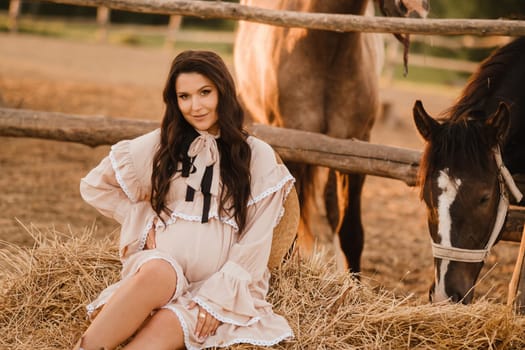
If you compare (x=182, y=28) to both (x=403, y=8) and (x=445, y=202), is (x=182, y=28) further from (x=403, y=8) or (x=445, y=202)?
(x=445, y=202)

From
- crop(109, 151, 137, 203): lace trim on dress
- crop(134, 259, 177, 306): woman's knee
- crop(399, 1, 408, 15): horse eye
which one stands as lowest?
crop(134, 259, 177, 306): woman's knee

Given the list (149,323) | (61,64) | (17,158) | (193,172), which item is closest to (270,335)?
(149,323)

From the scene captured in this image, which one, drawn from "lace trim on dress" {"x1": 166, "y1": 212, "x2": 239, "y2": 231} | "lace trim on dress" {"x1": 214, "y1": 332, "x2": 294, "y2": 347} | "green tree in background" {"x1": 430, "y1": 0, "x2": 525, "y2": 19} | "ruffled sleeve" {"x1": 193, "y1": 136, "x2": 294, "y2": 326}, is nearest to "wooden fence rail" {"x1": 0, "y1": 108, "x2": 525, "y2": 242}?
"ruffled sleeve" {"x1": 193, "y1": 136, "x2": 294, "y2": 326}

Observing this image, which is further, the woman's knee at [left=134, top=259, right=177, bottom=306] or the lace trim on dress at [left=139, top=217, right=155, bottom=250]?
the lace trim on dress at [left=139, top=217, right=155, bottom=250]

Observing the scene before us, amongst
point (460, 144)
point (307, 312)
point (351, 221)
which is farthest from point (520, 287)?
point (351, 221)

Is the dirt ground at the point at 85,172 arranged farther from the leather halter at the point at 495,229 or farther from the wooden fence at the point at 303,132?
the wooden fence at the point at 303,132

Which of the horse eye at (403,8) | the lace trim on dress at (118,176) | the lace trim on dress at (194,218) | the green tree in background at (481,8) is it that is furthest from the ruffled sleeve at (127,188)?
the green tree in background at (481,8)

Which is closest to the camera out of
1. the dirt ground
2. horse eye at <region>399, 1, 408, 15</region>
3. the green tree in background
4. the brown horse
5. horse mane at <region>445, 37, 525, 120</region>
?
horse mane at <region>445, 37, 525, 120</region>

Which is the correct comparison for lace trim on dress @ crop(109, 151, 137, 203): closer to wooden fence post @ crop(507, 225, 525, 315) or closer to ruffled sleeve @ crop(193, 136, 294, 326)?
ruffled sleeve @ crop(193, 136, 294, 326)

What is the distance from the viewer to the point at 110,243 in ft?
10.3

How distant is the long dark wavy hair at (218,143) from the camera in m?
2.61

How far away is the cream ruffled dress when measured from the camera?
8.02 ft

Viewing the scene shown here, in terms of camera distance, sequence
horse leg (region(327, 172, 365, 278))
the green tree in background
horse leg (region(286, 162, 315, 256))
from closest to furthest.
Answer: horse leg (region(286, 162, 315, 256)) → horse leg (region(327, 172, 365, 278)) → the green tree in background

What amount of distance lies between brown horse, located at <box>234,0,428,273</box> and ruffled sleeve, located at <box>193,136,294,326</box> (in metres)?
1.16
